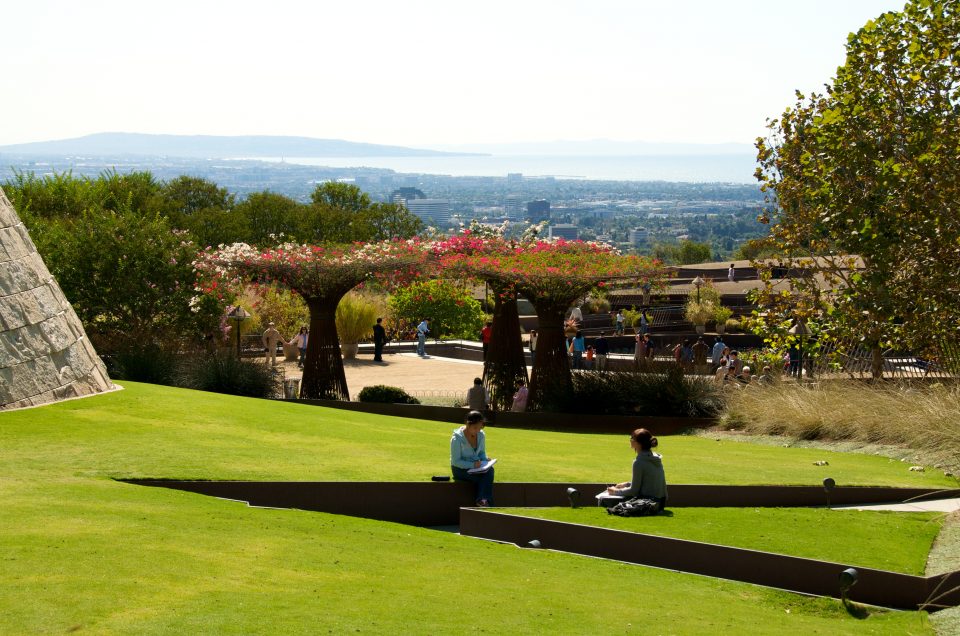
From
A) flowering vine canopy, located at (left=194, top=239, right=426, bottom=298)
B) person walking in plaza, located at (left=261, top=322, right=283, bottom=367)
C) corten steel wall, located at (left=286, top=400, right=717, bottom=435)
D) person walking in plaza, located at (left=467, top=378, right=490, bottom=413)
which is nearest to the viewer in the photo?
corten steel wall, located at (left=286, top=400, right=717, bottom=435)

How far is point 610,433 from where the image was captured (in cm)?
2150

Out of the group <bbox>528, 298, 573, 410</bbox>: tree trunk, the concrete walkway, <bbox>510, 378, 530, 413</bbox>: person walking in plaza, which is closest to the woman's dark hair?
<bbox>528, 298, 573, 410</bbox>: tree trunk

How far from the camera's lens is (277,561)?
8.90 meters

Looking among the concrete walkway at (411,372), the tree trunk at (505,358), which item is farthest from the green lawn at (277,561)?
the concrete walkway at (411,372)

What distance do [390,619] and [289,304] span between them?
32.1 metres

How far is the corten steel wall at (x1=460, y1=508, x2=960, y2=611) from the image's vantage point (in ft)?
30.7

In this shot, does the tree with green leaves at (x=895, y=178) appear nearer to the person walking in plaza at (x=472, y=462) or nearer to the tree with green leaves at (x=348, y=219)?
the person walking in plaza at (x=472, y=462)

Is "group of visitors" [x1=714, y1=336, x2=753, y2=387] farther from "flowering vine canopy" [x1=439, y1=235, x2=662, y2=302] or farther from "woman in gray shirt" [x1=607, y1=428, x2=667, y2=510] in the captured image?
"woman in gray shirt" [x1=607, y1=428, x2=667, y2=510]

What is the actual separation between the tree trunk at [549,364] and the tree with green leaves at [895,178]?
19.2 feet

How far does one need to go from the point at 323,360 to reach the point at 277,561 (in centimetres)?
1543

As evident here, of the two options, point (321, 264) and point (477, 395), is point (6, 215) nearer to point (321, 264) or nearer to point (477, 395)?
point (321, 264)

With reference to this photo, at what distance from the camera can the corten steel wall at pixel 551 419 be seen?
69.5 ft

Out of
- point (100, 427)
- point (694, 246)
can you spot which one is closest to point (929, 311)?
point (100, 427)

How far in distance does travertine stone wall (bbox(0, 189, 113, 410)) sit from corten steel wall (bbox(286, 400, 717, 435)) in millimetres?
7187
